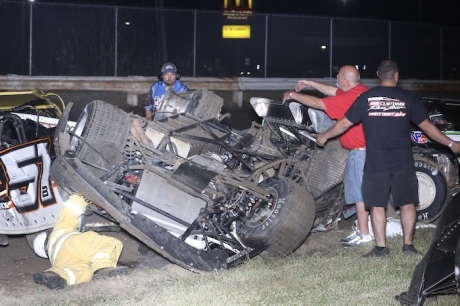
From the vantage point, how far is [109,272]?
6930 millimetres

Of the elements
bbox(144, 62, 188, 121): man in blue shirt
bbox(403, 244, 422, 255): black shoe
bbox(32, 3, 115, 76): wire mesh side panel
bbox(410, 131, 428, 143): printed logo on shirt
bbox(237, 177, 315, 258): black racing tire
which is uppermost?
bbox(32, 3, 115, 76): wire mesh side panel

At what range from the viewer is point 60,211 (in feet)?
24.5

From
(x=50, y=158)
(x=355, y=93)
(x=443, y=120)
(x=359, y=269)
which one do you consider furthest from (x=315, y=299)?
(x=443, y=120)

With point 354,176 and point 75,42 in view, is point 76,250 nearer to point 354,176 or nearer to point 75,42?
point 354,176

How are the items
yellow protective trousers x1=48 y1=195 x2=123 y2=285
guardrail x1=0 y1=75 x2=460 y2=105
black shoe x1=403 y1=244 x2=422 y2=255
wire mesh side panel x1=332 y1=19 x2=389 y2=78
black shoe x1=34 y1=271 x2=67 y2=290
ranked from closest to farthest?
1. black shoe x1=34 y1=271 x2=67 y2=290
2. yellow protective trousers x1=48 y1=195 x2=123 y2=285
3. black shoe x1=403 y1=244 x2=422 y2=255
4. guardrail x1=0 y1=75 x2=460 y2=105
5. wire mesh side panel x1=332 y1=19 x2=389 y2=78

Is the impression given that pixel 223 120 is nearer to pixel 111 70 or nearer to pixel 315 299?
pixel 315 299

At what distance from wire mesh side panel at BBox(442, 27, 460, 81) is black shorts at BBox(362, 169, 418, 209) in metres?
21.9

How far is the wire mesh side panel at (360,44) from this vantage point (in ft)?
84.2

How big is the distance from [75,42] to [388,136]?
1737cm

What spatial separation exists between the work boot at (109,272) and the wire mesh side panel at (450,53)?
76.1 ft

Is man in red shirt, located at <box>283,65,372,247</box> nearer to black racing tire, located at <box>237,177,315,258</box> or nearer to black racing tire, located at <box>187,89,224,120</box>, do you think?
black racing tire, located at <box>237,177,315,258</box>

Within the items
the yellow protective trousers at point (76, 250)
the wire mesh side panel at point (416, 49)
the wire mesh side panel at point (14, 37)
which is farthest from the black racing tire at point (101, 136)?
the wire mesh side panel at point (416, 49)

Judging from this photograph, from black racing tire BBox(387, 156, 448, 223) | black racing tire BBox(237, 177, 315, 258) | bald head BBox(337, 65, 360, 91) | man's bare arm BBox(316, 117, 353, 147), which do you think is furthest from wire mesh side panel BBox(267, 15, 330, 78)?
black racing tire BBox(237, 177, 315, 258)

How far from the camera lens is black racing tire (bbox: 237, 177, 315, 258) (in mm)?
7062
